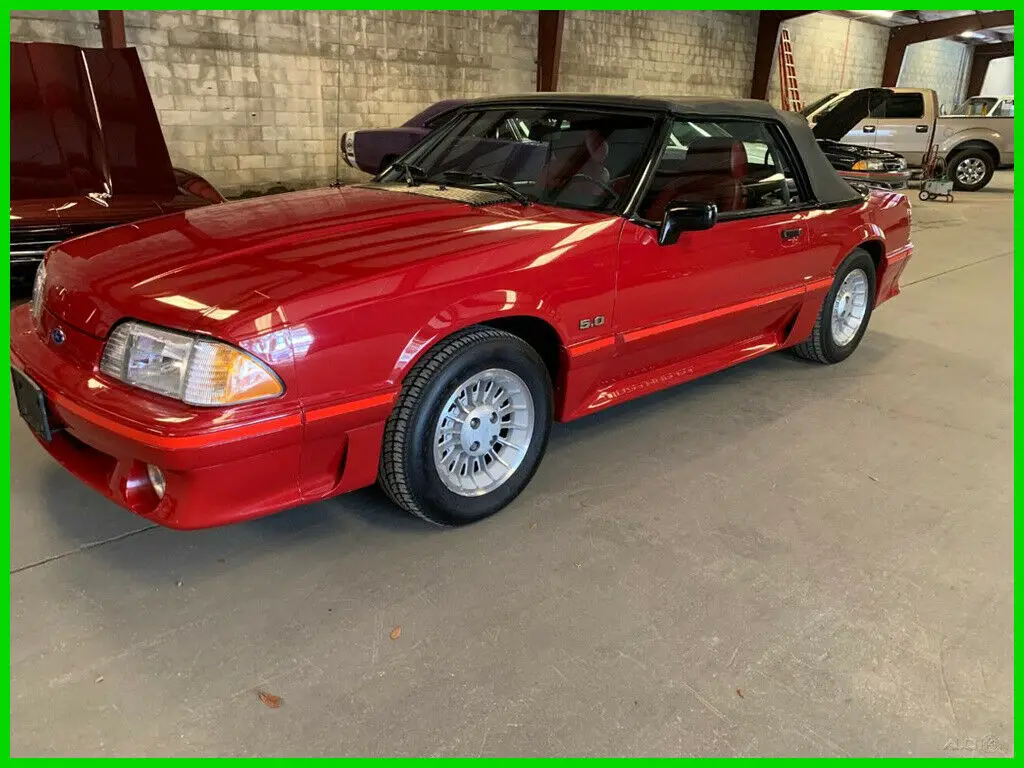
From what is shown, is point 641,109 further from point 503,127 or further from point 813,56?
point 813,56

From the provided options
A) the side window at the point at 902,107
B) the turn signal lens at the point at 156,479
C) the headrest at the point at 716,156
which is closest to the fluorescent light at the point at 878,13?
the side window at the point at 902,107

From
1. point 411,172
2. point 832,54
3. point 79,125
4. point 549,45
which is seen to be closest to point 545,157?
point 411,172

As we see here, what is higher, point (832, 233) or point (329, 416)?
point (832, 233)

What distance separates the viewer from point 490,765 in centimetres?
168

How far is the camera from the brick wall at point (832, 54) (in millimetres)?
18000

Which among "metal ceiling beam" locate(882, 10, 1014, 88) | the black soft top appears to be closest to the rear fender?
"metal ceiling beam" locate(882, 10, 1014, 88)

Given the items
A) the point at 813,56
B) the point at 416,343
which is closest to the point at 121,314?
the point at 416,343

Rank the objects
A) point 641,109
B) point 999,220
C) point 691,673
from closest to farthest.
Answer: point 691,673
point 641,109
point 999,220

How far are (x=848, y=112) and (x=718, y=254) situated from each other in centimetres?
1164

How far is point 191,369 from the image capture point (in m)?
1.95

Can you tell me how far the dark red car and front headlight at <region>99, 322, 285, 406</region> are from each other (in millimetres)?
2870

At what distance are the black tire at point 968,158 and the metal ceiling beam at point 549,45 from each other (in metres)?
7.79

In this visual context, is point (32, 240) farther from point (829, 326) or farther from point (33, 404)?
point (829, 326)

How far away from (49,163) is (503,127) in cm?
310
